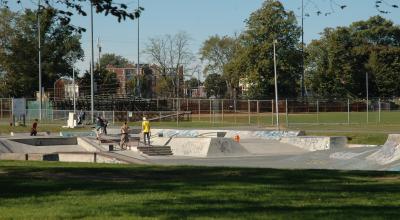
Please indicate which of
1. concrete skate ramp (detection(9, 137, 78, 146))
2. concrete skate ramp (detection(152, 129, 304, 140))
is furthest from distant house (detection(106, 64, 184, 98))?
concrete skate ramp (detection(9, 137, 78, 146))

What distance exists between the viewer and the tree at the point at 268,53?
332 ft

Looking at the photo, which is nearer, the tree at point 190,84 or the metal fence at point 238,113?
the metal fence at point 238,113

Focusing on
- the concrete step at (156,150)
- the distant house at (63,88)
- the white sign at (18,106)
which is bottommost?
the concrete step at (156,150)

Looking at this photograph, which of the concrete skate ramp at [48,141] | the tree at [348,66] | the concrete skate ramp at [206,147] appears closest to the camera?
the concrete skate ramp at [206,147]

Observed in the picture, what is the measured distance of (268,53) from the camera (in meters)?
104

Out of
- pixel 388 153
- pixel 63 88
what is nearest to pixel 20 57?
pixel 63 88

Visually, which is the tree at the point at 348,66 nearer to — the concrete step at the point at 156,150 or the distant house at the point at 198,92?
the distant house at the point at 198,92

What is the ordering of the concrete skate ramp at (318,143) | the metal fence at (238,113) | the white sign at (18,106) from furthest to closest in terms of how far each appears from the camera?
the metal fence at (238,113)
the white sign at (18,106)
the concrete skate ramp at (318,143)

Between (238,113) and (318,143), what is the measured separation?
136ft

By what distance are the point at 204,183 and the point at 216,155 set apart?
24988 millimetres

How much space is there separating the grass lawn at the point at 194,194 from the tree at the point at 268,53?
8617 cm

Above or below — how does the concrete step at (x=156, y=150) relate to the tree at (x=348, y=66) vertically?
below

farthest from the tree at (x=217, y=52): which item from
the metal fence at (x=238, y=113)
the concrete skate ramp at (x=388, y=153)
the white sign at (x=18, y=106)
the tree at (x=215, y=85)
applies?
the concrete skate ramp at (x=388, y=153)

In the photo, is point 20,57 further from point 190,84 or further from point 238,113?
point 190,84
